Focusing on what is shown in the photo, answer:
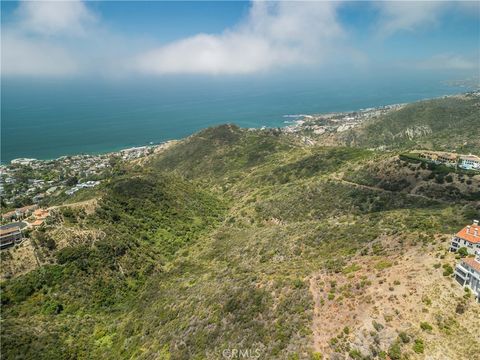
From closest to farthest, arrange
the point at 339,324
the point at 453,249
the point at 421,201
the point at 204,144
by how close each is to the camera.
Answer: the point at 339,324, the point at 453,249, the point at 421,201, the point at 204,144

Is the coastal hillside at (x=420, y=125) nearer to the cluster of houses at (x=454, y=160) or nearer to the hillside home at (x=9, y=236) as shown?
the cluster of houses at (x=454, y=160)

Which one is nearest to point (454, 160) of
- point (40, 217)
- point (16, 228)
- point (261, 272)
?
point (261, 272)

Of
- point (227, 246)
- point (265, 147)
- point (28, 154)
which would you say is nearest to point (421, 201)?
point (227, 246)

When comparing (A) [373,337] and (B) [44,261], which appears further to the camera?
(B) [44,261]

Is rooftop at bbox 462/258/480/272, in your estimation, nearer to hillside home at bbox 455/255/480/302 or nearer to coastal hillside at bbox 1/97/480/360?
hillside home at bbox 455/255/480/302

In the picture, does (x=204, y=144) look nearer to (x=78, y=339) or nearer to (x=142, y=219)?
(x=142, y=219)

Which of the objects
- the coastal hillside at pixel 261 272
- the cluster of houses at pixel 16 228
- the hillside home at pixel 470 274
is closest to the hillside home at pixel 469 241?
the coastal hillside at pixel 261 272

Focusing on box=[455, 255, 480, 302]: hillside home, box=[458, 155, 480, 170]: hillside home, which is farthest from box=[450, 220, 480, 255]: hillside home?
box=[458, 155, 480, 170]: hillside home
